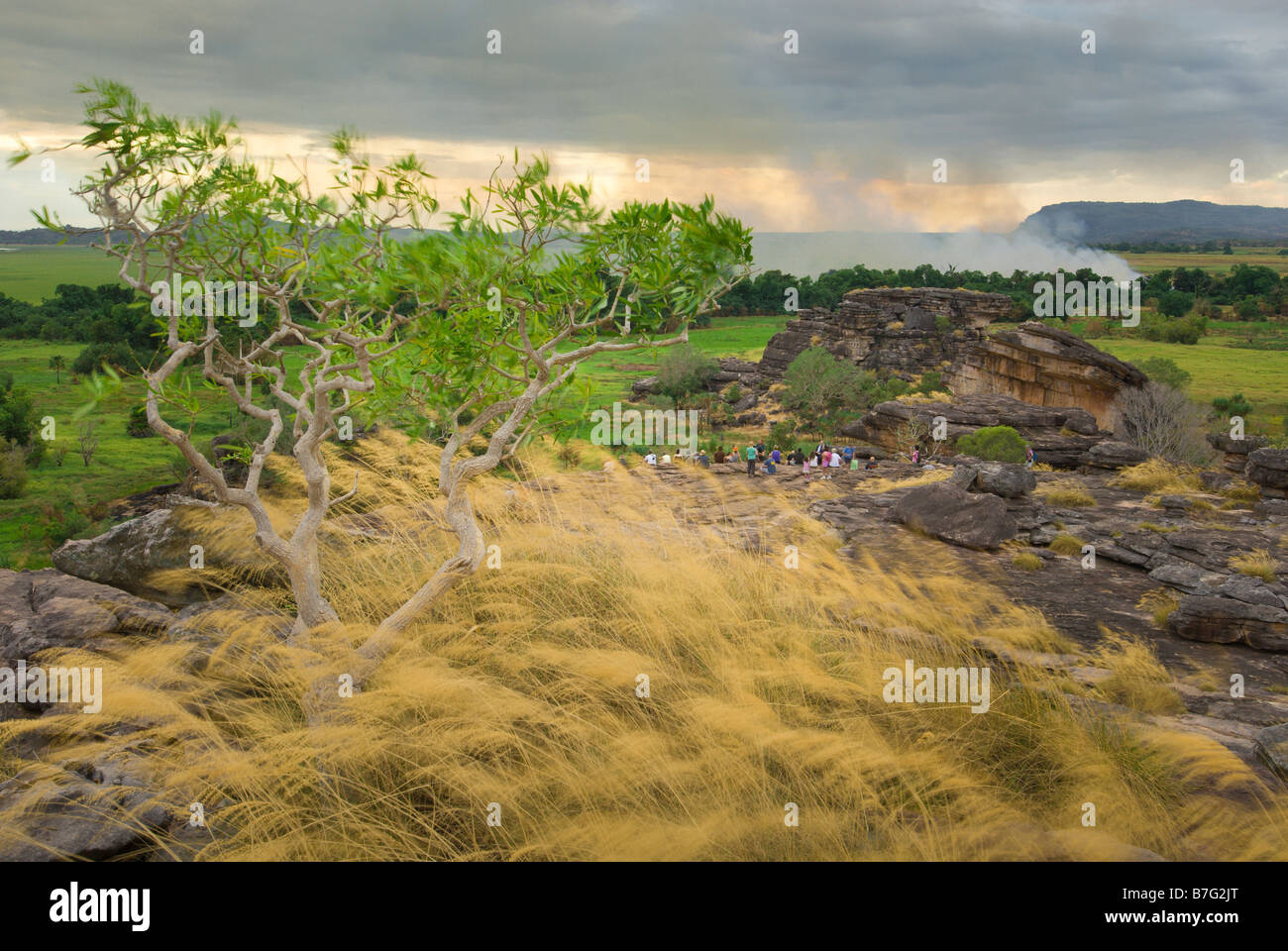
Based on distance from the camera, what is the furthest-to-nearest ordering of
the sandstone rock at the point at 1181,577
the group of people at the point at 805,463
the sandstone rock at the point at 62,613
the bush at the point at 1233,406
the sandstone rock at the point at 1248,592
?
the bush at the point at 1233,406, the group of people at the point at 805,463, the sandstone rock at the point at 1181,577, the sandstone rock at the point at 1248,592, the sandstone rock at the point at 62,613

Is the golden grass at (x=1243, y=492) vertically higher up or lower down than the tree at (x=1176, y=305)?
lower down

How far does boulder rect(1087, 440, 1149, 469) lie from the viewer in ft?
88.1

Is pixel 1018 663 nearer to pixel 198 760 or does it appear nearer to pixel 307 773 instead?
pixel 307 773

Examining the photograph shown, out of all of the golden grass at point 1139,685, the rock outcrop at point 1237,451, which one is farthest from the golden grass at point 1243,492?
the golden grass at point 1139,685

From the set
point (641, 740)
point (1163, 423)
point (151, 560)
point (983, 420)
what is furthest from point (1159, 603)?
point (1163, 423)

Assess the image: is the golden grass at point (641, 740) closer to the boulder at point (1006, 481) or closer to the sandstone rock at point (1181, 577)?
the sandstone rock at point (1181, 577)

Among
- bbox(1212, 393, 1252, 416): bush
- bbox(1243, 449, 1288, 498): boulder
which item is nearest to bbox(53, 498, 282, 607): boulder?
bbox(1243, 449, 1288, 498): boulder

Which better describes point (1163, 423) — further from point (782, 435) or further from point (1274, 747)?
point (1274, 747)

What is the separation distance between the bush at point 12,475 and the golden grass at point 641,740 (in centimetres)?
3143

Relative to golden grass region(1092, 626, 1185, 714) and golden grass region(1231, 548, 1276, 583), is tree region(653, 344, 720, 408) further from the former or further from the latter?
golden grass region(1092, 626, 1185, 714)

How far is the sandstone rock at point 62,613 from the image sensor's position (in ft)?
21.2

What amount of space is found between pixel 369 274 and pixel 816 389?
5776cm

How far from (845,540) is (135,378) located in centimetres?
995

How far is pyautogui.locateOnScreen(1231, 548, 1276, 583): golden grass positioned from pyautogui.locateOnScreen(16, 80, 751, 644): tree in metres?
10.5
